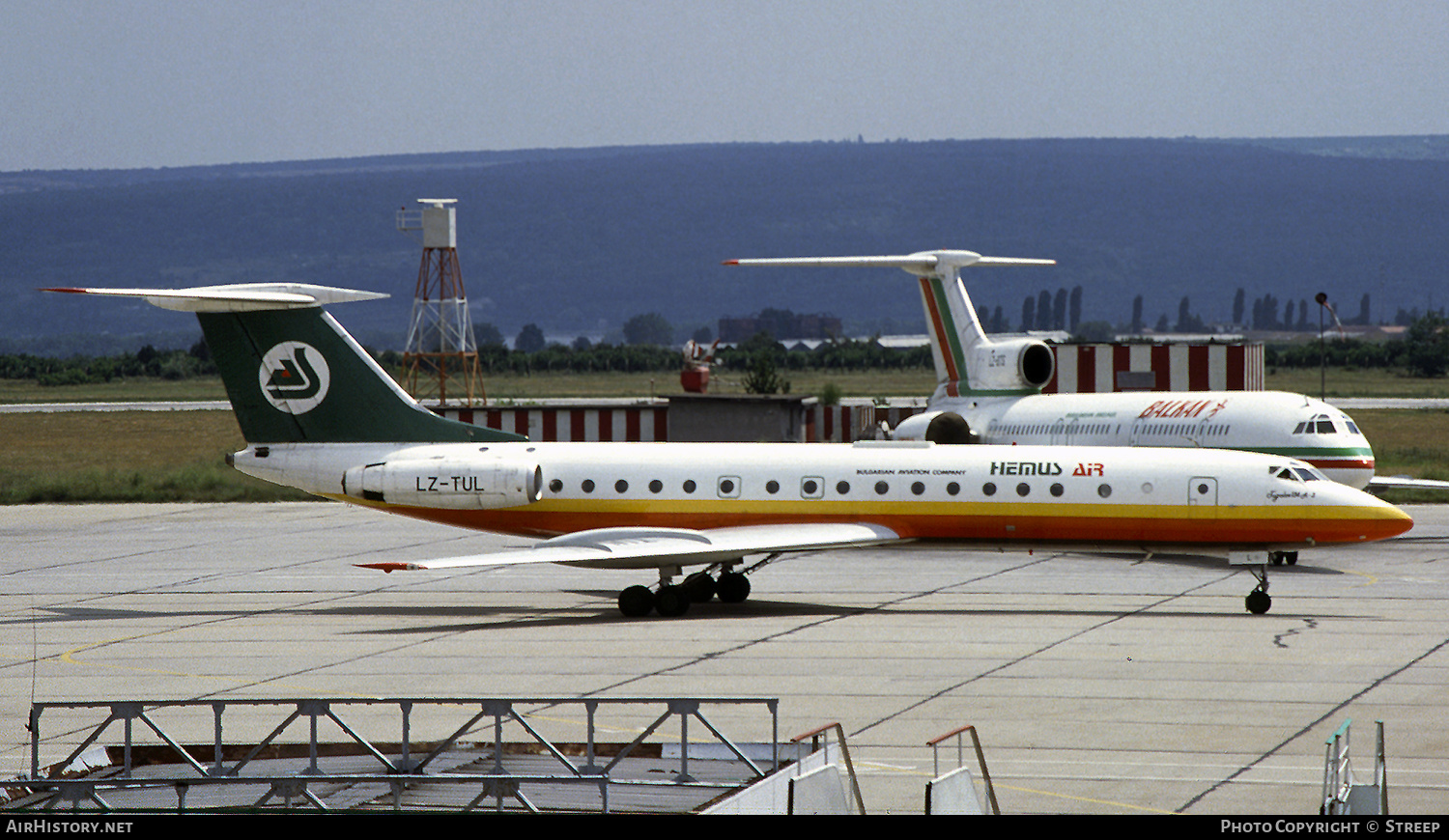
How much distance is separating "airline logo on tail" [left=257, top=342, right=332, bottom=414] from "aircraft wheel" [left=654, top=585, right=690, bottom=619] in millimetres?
7223

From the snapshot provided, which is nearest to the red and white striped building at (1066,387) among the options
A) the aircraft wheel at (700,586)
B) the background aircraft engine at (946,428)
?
the background aircraft engine at (946,428)

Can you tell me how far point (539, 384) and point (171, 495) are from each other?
280 feet

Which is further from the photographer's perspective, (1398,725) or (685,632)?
(685,632)

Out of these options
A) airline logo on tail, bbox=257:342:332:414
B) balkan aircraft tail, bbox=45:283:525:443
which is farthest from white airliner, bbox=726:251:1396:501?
airline logo on tail, bbox=257:342:332:414

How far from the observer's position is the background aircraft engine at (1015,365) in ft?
131

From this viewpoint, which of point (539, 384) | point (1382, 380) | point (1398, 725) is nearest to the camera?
point (1398, 725)

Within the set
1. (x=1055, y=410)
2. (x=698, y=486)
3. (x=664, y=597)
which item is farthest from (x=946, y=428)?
(x=664, y=597)

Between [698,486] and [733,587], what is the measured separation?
179cm

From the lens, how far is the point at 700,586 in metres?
25.4

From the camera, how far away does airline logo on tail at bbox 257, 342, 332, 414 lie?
27000 millimetres

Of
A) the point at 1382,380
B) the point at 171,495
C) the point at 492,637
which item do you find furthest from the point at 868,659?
the point at 1382,380

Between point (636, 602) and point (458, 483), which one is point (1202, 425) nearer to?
point (636, 602)

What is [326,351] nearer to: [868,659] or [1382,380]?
[868,659]
